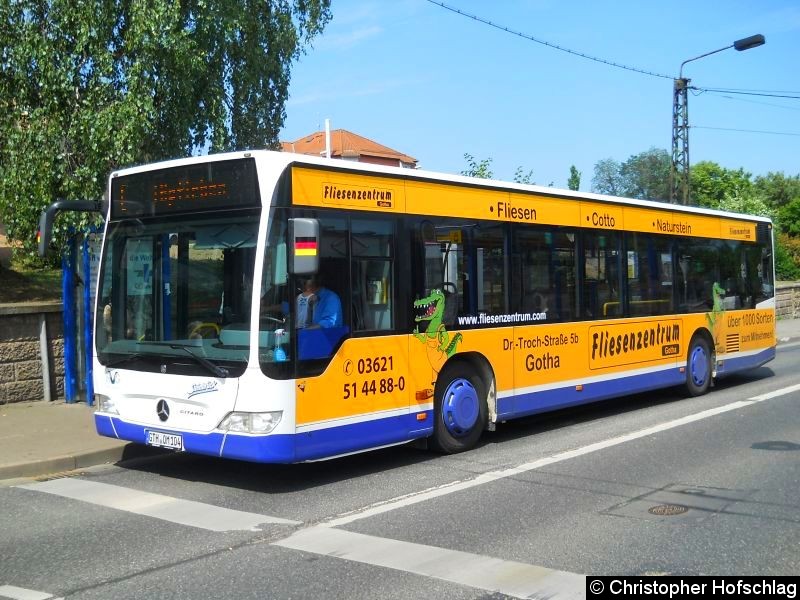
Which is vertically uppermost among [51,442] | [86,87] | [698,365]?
[86,87]

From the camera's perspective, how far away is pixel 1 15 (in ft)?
38.5

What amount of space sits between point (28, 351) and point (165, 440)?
497 centimetres

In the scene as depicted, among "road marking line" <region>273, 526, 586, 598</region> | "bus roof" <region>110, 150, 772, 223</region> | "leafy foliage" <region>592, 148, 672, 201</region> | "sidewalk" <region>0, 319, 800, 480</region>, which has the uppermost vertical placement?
"leafy foliage" <region>592, 148, 672, 201</region>

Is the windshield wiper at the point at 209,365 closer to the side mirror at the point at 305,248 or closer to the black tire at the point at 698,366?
the side mirror at the point at 305,248

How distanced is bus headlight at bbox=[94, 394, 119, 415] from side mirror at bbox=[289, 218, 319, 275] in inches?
97.8

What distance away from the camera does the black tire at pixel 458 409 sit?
29.0ft

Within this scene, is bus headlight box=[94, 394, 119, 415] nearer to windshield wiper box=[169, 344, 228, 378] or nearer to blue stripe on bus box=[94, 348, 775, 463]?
Result: blue stripe on bus box=[94, 348, 775, 463]

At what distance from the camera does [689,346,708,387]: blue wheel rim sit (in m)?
13.1

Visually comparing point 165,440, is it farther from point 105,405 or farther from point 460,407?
point 460,407

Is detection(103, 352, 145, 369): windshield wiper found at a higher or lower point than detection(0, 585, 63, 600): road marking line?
higher

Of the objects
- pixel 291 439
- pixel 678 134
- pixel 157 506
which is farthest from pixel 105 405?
pixel 678 134

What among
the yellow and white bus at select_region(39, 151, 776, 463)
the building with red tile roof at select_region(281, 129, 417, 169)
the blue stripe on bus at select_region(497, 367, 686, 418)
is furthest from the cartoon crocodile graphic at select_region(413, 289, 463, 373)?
the building with red tile roof at select_region(281, 129, 417, 169)

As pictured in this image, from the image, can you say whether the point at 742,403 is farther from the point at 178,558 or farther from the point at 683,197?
the point at 683,197

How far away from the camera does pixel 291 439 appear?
23.5 ft
